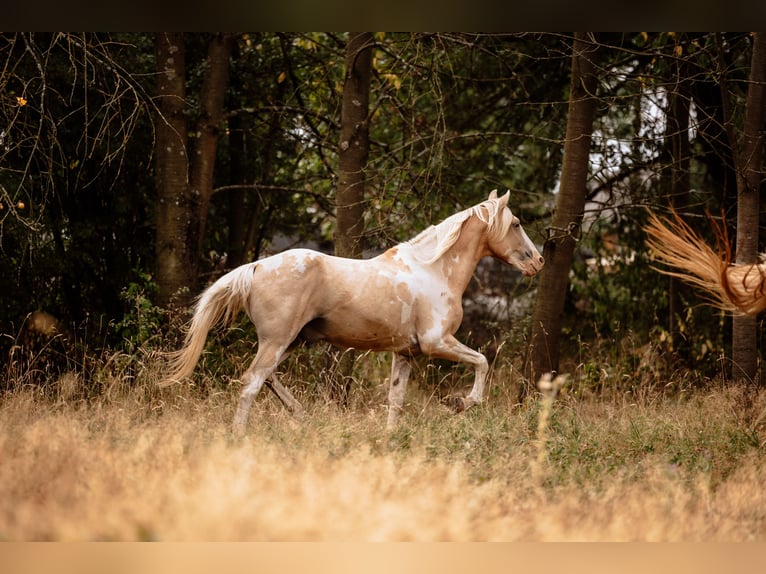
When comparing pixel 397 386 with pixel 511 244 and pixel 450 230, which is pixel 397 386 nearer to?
pixel 450 230

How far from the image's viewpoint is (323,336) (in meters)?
7.34

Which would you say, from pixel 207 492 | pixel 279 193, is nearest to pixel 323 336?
pixel 207 492

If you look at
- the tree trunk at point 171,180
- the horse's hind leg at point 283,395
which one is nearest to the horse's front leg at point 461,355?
the horse's hind leg at point 283,395

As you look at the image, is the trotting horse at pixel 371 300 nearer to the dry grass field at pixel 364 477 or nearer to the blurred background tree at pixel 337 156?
the dry grass field at pixel 364 477

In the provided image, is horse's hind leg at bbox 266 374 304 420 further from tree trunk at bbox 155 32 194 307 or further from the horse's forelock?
tree trunk at bbox 155 32 194 307

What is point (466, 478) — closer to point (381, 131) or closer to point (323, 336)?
point (323, 336)

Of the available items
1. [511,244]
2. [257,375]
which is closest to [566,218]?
[511,244]

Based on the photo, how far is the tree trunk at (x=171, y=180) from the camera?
9.34 m

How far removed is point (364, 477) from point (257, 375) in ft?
7.12

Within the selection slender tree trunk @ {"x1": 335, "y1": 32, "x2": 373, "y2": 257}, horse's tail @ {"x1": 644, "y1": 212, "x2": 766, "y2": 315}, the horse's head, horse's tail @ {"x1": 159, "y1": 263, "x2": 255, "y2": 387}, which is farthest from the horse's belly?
horse's tail @ {"x1": 644, "y1": 212, "x2": 766, "y2": 315}

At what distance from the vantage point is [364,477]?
4.98 metres

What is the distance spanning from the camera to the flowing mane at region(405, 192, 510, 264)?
7.58 meters

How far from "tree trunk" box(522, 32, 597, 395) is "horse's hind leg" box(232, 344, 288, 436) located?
3069 mm
